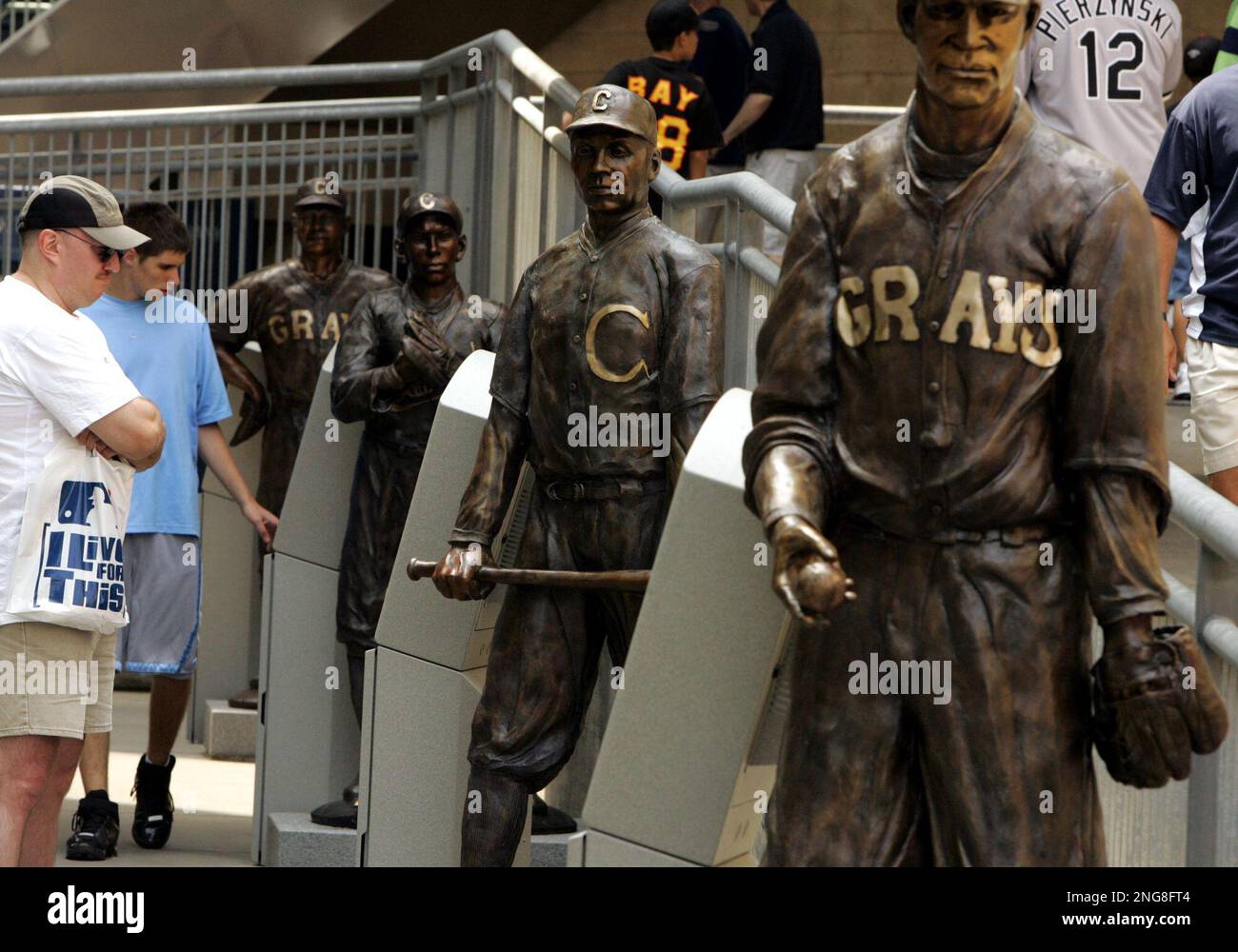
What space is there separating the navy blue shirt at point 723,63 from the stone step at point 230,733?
3824 millimetres

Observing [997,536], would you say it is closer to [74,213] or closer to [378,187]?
[74,213]

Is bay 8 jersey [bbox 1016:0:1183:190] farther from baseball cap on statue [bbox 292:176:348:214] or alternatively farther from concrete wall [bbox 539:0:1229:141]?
concrete wall [bbox 539:0:1229:141]

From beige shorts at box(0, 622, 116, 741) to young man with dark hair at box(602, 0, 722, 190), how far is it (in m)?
4.38

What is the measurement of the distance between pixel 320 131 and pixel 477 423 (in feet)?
13.2

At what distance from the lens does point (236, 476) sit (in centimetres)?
824

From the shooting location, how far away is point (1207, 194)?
5801 millimetres

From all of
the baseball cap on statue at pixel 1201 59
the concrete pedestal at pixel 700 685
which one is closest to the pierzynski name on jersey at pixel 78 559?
the concrete pedestal at pixel 700 685

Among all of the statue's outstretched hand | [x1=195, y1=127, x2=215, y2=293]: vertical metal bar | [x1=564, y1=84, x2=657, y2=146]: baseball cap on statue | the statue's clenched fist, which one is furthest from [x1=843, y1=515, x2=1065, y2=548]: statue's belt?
[x1=195, y1=127, x2=215, y2=293]: vertical metal bar

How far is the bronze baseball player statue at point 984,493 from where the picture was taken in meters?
3.48

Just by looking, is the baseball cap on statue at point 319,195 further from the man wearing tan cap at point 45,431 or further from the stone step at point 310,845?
the man wearing tan cap at point 45,431

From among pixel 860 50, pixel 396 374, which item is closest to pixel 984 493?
pixel 396 374
